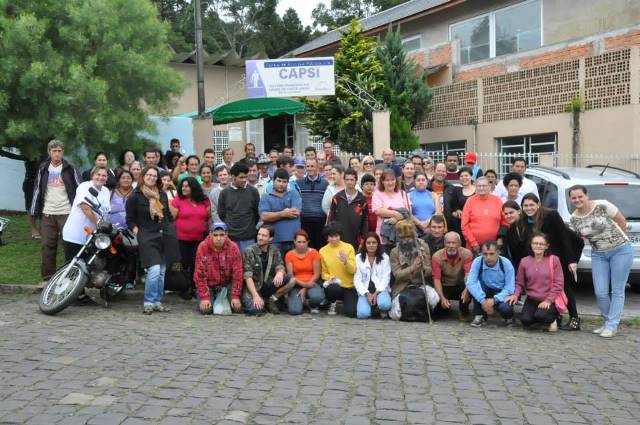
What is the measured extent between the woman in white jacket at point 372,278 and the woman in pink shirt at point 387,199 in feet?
1.43

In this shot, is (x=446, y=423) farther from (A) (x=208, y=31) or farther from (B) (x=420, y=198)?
(A) (x=208, y=31)

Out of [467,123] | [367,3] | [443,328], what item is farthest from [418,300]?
[367,3]

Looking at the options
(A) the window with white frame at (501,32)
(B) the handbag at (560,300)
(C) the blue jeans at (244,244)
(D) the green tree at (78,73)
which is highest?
(A) the window with white frame at (501,32)

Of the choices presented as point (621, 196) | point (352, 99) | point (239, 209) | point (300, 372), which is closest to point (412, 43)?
point (352, 99)

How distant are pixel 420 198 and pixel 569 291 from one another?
2.34 metres

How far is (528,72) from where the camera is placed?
65.7ft

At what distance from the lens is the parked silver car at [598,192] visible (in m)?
9.49

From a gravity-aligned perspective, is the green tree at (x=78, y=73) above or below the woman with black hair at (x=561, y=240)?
above

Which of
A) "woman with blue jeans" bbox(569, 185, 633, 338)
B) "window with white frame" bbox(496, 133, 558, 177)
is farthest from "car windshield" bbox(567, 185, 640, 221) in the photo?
"window with white frame" bbox(496, 133, 558, 177)

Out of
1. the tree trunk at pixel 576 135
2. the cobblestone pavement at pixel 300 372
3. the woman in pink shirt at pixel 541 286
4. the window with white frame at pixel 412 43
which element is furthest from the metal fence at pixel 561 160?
the cobblestone pavement at pixel 300 372

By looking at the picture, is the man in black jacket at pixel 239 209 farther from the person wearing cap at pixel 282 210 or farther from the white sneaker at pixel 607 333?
the white sneaker at pixel 607 333

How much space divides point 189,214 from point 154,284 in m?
1.22

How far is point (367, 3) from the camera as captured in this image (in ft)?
195

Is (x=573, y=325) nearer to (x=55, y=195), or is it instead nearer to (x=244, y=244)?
(x=244, y=244)
